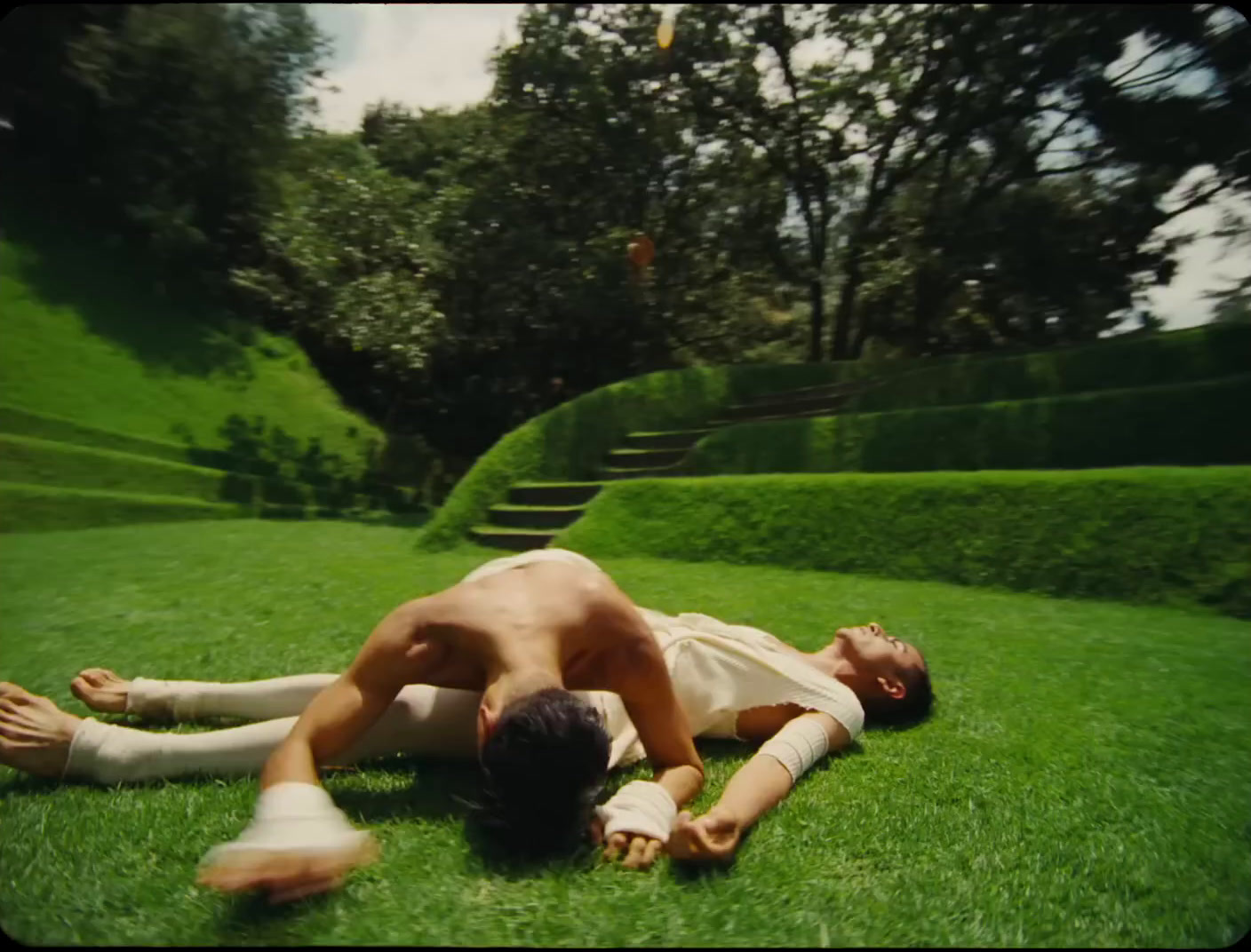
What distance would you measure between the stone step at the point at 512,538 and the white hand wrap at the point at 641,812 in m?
6.48

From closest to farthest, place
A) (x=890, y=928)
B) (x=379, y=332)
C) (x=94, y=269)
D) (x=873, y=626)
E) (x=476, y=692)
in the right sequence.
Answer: (x=890, y=928) → (x=476, y=692) → (x=873, y=626) → (x=94, y=269) → (x=379, y=332)

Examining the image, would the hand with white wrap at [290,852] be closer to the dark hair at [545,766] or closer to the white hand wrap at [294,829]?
the white hand wrap at [294,829]

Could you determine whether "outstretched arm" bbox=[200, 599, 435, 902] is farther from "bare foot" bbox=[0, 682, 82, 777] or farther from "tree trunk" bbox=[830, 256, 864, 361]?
"tree trunk" bbox=[830, 256, 864, 361]

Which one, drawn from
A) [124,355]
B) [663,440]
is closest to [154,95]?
[124,355]

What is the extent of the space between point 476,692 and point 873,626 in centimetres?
148

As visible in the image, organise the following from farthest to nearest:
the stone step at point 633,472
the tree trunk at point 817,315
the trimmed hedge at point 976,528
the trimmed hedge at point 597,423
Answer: the tree trunk at point 817,315 < the stone step at point 633,472 < the trimmed hedge at point 597,423 < the trimmed hedge at point 976,528

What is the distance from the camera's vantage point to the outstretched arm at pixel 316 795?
4.61 feet

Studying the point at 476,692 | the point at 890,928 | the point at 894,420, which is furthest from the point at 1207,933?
the point at 894,420

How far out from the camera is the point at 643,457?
11000 mm

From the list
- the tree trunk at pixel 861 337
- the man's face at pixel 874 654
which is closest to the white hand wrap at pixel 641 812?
the man's face at pixel 874 654

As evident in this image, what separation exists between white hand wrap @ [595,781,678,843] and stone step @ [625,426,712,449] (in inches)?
374

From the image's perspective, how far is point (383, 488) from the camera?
14312 mm

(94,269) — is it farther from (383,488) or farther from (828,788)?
(828,788)

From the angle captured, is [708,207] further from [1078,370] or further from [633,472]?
[1078,370]
